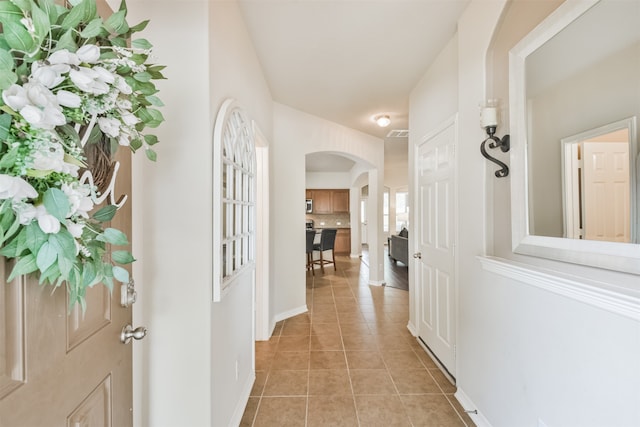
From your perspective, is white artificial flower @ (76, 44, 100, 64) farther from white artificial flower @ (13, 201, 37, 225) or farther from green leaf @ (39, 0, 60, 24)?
white artificial flower @ (13, 201, 37, 225)

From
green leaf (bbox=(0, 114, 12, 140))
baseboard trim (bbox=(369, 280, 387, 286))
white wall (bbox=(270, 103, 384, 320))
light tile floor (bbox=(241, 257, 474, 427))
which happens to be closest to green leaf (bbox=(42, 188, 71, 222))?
A: green leaf (bbox=(0, 114, 12, 140))

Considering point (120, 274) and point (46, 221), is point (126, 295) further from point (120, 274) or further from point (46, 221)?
point (46, 221)

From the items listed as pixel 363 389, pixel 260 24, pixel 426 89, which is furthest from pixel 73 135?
pixel 426 89

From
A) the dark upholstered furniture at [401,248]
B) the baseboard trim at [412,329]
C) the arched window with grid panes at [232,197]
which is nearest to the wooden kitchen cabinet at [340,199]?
the dark upholstered furniture at [401,248]

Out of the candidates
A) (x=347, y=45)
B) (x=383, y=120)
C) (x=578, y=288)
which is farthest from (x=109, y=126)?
(x=383, y=120)

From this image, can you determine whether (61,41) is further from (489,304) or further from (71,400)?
(489,304)

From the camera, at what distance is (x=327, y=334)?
300 cm

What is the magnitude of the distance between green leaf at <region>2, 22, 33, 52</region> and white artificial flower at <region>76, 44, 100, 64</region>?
7 cm

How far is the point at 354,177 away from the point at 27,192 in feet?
24.8

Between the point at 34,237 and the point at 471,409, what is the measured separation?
90.3 inches

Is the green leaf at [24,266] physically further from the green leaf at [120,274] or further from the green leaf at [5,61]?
the green leaf at [5,61]

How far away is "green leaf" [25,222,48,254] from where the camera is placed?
1.69 feet

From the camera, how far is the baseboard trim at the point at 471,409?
1637 mm

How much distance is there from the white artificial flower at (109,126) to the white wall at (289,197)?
7.83 feet
